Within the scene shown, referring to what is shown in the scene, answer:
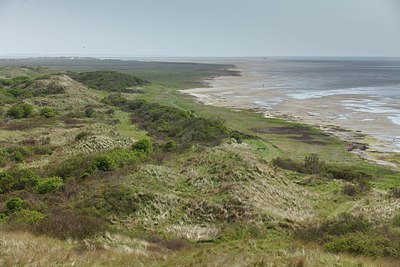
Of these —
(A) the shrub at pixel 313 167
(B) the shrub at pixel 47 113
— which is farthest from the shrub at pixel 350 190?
(B) the shrub at pixel 47 113

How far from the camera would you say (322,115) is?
67.4 metres

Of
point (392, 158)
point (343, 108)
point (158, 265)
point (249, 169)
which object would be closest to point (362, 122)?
point (343, 108)

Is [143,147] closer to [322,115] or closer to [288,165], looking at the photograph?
[288,165]

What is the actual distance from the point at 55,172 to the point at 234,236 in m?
13.5

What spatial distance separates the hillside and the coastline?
3972mm

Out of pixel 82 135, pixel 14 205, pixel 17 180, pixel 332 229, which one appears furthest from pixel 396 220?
pixel 82 135

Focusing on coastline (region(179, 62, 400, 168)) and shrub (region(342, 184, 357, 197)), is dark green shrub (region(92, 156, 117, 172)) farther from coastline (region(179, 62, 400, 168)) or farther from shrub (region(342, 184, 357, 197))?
coastline (region(179, 62, 400, 168))

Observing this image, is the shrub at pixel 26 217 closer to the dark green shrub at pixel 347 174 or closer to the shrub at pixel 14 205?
the shrub at pixel 14 205

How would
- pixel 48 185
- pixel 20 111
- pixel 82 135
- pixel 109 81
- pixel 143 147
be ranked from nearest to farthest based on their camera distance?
1. pixel 48 185
2. pixel 143 147
3. pixel 82 135
4. pixel 20 111
5. pixel 109 81

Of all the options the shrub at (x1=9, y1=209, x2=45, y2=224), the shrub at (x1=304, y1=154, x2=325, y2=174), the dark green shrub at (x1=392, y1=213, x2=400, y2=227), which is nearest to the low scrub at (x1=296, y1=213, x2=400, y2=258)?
the dark green shrub at (x1=392, y1=213, x2=400, y2=227)

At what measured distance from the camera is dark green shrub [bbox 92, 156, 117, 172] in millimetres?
25312

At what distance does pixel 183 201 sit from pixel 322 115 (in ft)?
170

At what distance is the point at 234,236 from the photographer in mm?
17312

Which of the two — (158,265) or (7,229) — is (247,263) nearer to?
(158,265)
